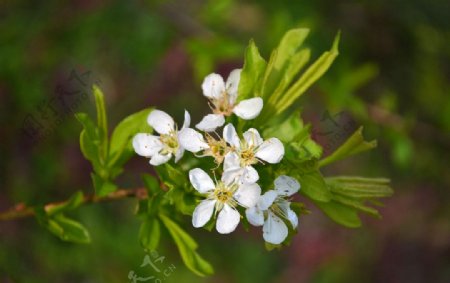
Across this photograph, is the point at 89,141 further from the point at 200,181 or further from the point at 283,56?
the point at 283,56

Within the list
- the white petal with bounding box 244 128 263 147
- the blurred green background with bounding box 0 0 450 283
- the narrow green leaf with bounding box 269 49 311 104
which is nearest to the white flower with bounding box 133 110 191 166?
the white petal with bounding box 244 128 263 147

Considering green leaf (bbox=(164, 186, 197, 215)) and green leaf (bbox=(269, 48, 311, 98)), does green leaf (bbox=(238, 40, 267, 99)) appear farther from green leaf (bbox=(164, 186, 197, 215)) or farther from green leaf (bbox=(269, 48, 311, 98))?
green leaf (bbox=(164, 186, 197, 215))

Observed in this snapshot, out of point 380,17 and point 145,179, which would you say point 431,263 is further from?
point 145,179

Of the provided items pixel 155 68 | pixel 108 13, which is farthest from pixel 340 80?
pixel 155 68

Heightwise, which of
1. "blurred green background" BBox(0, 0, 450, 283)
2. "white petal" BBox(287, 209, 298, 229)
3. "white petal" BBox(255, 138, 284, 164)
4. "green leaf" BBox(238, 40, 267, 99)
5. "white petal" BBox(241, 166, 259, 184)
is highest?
"green leaf" BBox(238, 40, 267, 99)

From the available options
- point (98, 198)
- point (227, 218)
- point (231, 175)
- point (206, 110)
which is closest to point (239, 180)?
point (231, 175)

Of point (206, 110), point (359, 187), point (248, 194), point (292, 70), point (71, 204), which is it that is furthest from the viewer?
point (206, 110)
